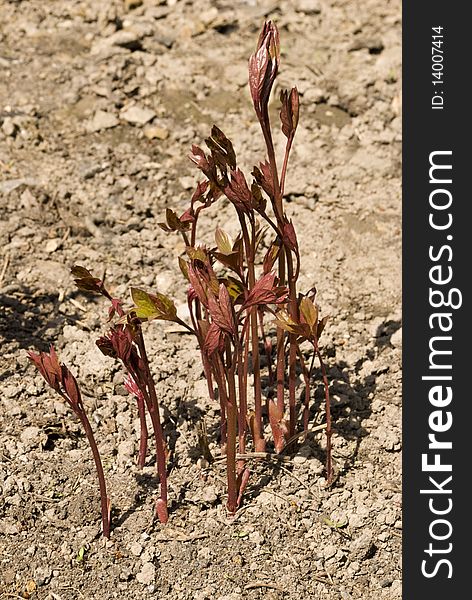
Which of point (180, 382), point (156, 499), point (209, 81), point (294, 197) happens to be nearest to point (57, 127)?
point (209, 81)

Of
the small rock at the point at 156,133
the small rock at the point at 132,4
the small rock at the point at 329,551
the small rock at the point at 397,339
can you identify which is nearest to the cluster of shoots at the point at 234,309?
the small rock at the point at 329,551

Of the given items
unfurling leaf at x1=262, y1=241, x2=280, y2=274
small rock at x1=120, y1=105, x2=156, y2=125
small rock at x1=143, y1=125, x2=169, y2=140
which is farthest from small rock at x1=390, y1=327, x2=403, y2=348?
small rock at x1=120, y1=105, x2=156, y2=125

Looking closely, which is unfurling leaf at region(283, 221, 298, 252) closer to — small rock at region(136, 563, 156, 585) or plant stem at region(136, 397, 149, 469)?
plant stem at region(136, 397, 149, 469)

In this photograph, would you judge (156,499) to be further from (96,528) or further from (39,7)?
(39,7)

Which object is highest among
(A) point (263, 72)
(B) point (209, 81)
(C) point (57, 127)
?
(B) point (209, 81)

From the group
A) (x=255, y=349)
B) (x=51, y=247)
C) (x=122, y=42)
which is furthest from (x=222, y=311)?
(x=122, y=42)

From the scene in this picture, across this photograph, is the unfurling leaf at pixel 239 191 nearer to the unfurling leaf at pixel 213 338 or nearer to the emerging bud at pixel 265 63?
the emerging bud at pixel 265 63
